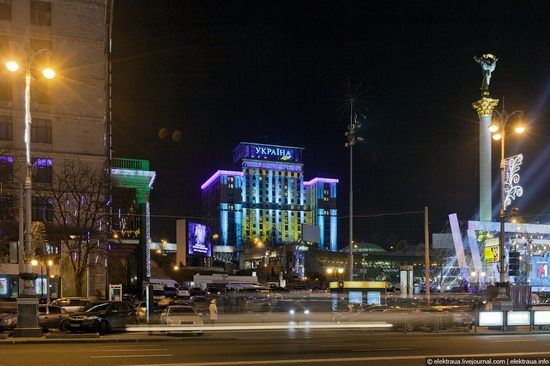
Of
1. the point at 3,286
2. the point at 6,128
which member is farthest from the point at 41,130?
the point at 3,286

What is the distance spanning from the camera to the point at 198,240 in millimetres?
89438

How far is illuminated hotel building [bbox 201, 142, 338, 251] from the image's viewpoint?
187750mm

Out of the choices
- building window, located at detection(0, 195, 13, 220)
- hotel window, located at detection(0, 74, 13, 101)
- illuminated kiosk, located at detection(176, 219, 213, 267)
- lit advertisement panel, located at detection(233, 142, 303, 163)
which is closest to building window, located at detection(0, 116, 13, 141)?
hotel window, located at detection(0, 74, 13, 101)

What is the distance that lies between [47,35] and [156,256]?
78.2 meters

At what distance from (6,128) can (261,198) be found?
5783 inches

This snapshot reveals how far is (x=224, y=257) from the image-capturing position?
176 meters

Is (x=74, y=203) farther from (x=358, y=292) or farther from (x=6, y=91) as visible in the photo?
(x=358, y=292)

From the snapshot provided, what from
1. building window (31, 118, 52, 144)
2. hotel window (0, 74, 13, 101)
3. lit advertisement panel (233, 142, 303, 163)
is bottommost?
building window (31, 118, 52, 144)

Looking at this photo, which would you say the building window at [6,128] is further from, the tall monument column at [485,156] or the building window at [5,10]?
the tall monument column at [485,156]

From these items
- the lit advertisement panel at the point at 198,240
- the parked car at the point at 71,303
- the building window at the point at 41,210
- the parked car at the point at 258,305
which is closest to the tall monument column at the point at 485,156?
the lit advertisement panel at the point at 198,240

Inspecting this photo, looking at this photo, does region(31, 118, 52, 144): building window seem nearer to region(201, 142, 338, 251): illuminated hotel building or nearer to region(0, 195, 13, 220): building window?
region(0, 195, 13, 220): building window

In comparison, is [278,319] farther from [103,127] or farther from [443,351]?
[103,127]

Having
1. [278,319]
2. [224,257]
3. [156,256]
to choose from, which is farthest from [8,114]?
[224,257]

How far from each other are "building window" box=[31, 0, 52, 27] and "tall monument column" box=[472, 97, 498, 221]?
224 ft
